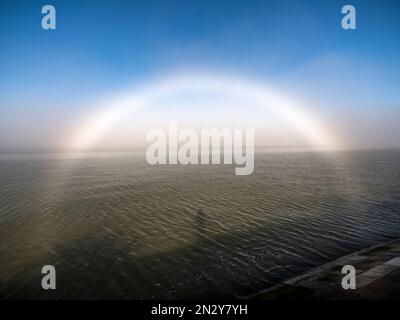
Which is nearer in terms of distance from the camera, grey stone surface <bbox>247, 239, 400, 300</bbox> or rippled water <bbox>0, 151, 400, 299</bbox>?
grey stone surface <bbox>247, 239, 400, 300</bbox>

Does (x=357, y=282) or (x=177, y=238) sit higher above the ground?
(x=357, y=282)

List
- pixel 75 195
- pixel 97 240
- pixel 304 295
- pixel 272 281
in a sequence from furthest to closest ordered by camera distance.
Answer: pixel 75 195 < pixel 97 240 < pixel 272 281 < pixel 304 295

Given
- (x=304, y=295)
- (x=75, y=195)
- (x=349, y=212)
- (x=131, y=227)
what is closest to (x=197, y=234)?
(x=131, y=227)

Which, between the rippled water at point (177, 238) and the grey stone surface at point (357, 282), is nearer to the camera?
the grey stone surface at point (357, 282)

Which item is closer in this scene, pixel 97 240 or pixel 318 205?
pixel 97 240

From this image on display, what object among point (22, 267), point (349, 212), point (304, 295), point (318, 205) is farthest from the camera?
point (318, 205)

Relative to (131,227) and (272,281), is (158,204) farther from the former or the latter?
(272,281)

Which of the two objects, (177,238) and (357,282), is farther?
(177,238)
